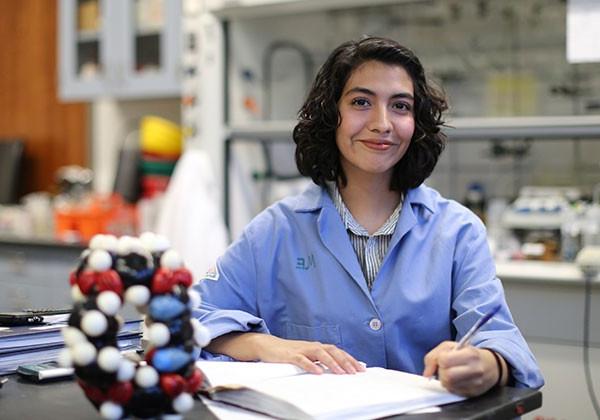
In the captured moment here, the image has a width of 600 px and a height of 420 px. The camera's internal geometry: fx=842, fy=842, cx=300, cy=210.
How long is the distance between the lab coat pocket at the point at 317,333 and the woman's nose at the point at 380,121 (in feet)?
1.19

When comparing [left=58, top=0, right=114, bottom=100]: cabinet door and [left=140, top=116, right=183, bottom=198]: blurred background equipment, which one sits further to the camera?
[left=58, top=0, right=114, bottom=100]: cabinet door

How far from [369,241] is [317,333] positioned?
7.7 inches

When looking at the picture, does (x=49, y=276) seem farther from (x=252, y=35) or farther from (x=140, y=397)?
(x=140, y=397)

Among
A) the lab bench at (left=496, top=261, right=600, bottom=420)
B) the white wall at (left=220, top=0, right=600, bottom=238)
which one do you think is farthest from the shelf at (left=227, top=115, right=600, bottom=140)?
the lab bench at (left=496, top=261, right=600, bottom=420)

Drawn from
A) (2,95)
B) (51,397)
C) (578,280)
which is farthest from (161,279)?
(2,95)

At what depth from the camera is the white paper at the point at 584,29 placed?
8.63ft

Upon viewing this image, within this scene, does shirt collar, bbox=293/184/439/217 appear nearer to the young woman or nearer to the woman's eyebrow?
the young woman

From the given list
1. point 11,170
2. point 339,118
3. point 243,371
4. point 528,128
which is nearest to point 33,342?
point 243,371

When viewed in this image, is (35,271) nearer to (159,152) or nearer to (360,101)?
(159,152)

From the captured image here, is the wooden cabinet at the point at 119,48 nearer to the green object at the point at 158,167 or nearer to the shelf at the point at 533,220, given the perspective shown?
the green object at the point at 158,167

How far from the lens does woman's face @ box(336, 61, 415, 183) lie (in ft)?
5.02

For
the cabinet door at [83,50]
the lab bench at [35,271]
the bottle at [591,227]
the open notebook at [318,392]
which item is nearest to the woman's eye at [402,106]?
the open notebook at [318,392]

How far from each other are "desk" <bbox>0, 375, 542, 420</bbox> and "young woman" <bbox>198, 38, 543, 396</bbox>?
22 centimetres

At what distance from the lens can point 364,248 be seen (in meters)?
1.53
